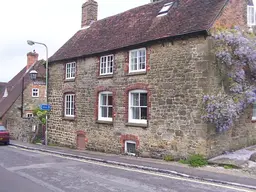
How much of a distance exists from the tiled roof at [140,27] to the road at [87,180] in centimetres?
653

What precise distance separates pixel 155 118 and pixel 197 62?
3.34m

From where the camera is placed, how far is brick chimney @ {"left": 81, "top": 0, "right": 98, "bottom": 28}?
882 inches

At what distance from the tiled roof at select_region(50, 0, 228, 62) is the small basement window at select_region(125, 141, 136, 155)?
5.19 meters

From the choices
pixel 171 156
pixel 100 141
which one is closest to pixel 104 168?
pixel 171 156

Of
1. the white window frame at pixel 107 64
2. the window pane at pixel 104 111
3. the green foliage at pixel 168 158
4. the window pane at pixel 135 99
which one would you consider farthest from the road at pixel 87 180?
the white window frame at pixel 107 64

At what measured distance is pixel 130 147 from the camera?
15.2m

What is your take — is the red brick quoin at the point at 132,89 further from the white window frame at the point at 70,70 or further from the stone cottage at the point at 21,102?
the stone cottage at the point at 21,102

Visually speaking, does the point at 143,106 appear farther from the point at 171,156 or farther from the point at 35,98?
the point at 35,98

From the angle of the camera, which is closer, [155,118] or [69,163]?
[69,163]

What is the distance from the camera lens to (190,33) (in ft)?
40.7

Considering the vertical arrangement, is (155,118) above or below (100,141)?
above

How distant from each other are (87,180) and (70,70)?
37.9ft

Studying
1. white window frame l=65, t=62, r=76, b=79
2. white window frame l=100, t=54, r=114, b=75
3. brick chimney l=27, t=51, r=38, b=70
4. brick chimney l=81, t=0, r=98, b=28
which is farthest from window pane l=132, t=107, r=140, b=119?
brick chimney l=27, t=51, r=38, b=70

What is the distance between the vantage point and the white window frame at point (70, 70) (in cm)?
1902
